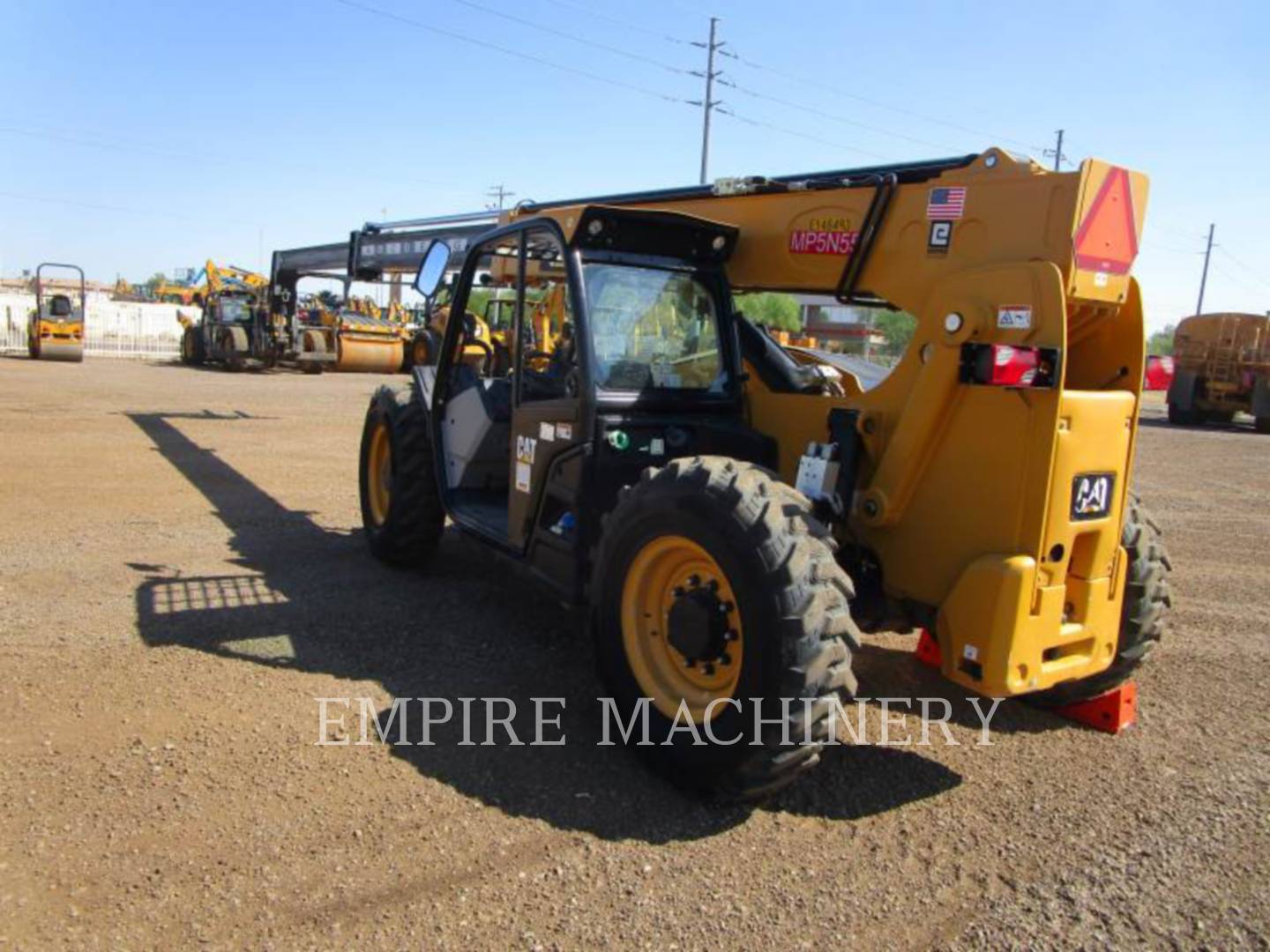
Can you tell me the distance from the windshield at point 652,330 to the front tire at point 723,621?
88cm

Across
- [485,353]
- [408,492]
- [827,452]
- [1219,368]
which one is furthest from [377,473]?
[1219,368]

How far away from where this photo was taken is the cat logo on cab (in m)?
3.51

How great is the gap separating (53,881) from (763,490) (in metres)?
2.59

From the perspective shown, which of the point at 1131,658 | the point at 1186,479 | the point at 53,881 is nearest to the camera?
the point at 53,881

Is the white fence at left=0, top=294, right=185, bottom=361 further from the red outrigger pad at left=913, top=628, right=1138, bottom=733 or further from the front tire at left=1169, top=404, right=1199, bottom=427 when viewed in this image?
the red outrigger pad at left=913, top=628, right=1138, bottom=733

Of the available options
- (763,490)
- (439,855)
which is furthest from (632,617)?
(439,855)

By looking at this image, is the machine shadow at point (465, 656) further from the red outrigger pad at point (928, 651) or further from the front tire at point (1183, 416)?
the front tire at point (1183, 416)

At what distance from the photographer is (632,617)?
3.85 m

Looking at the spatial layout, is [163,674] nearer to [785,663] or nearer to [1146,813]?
[785,663]

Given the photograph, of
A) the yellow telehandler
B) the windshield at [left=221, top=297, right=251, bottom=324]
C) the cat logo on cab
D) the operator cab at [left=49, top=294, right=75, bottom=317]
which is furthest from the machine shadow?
the operator cab at [left=49, top=294, right=75, bottom=317]

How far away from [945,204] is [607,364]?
1.62 m

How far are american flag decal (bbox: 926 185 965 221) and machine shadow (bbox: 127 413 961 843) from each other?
2272 millimetres

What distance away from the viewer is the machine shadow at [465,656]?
359 centimetres
